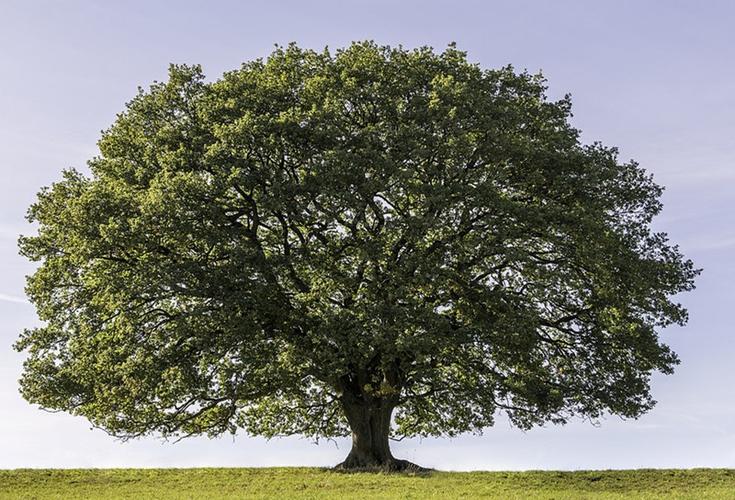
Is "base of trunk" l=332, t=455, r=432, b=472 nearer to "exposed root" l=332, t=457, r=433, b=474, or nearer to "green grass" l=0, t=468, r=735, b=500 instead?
"exposed root" l=332, t=457, r=433, b=474

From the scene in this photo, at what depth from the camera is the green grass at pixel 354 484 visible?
100 feet

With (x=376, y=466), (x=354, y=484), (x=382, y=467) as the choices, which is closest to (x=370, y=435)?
(x=376, y=466)

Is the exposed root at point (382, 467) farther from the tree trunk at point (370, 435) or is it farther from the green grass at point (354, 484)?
the green grass at point (354, 484)

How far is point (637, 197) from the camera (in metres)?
37.4

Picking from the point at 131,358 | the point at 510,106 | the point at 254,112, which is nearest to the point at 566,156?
the point at 510,106

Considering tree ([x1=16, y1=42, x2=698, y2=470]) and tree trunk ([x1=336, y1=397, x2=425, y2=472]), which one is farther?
tree trunk ([x1=336, y1=397, x2=425, y2=472])

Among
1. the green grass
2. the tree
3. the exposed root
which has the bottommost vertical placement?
the green grass

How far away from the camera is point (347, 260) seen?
3456 centimetres

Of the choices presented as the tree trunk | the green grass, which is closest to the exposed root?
the tree trunk

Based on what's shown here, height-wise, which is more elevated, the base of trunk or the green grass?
the base of trunk

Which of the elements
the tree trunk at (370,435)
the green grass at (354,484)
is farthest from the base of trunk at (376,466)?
the green grass at (354,484)

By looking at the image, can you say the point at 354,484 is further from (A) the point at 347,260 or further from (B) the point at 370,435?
(A) the point at 347,260

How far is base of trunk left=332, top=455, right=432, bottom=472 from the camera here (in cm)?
3512

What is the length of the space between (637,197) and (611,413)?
929 cm
